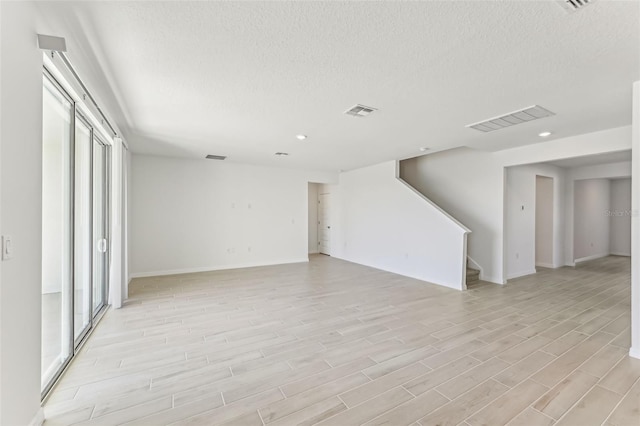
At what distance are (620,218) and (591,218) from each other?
1681 millimetres

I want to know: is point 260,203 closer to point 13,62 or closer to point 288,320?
point 288,320

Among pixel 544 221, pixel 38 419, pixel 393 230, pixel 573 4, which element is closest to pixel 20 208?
pixel 38 419

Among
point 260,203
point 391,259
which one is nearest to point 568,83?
point 391,259

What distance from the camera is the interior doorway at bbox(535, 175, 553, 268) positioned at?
23.2 ft

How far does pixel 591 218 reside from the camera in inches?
332

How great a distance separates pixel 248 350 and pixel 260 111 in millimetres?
2653

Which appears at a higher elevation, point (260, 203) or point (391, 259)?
point (260, 203)

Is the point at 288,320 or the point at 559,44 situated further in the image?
the point at 288,320

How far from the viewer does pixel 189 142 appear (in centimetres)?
480

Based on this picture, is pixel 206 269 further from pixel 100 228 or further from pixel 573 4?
pixel 573 4

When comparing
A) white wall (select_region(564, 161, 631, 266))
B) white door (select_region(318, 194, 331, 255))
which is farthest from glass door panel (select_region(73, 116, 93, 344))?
white wall (select_region(564, 161, 631, 266))

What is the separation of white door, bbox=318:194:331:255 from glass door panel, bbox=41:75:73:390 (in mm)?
6931

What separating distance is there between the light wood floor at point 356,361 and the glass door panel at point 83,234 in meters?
0.27

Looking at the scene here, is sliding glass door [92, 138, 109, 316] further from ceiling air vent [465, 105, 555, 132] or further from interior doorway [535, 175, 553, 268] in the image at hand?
interior doorway [535, 175, 553, 268]
